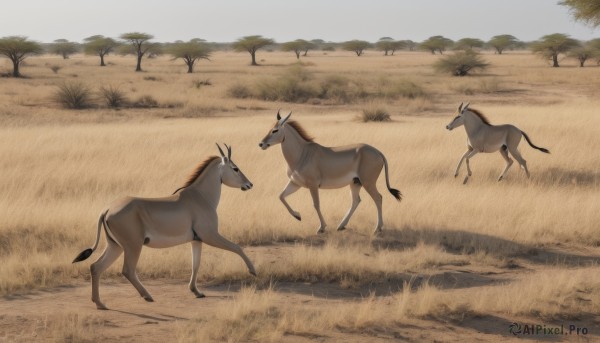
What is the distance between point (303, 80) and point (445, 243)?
30446 mm

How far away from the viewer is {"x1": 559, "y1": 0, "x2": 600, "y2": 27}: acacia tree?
80.3 ft

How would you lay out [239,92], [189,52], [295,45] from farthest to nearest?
[295,45] < [189,52] < [239,92]

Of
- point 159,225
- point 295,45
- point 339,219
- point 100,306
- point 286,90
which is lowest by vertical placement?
point 339,219

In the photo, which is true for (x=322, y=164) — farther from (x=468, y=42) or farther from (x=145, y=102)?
(x=468, y=42)

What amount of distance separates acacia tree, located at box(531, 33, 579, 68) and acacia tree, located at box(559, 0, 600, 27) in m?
44.3

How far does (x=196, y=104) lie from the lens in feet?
103

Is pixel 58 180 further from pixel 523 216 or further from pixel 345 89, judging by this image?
pixel 345 89

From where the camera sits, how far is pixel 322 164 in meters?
10.9

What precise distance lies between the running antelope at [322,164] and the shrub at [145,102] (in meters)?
21.2

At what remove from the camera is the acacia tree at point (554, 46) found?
225 feet

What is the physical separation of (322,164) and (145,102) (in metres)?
22.4

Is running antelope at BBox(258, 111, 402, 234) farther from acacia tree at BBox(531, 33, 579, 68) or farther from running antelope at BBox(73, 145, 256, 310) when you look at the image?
acacia tree at BBox(531, 33, 579, 68)

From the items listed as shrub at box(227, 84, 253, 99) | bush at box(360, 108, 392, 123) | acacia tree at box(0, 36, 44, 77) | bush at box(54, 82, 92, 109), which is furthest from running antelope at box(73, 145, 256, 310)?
acacia tree at box(0, 36, 44, 77)

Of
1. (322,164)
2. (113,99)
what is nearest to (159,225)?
(322,164)
